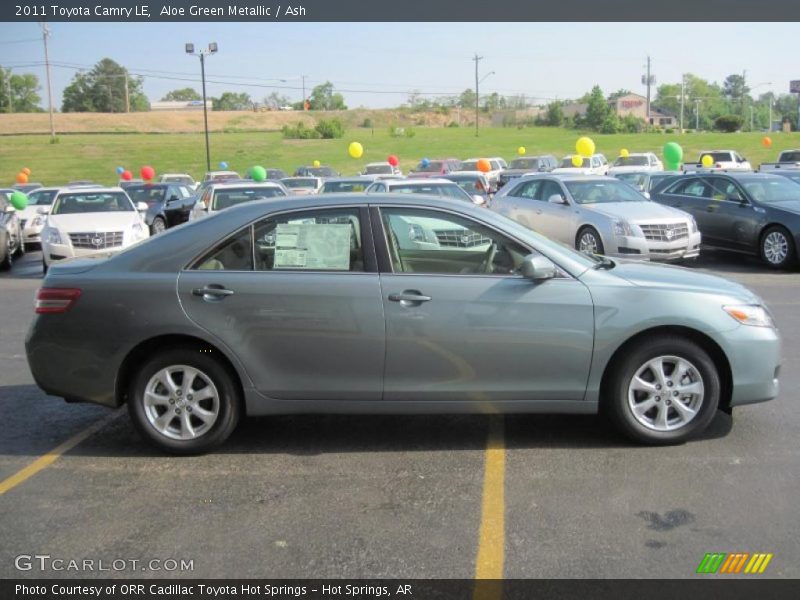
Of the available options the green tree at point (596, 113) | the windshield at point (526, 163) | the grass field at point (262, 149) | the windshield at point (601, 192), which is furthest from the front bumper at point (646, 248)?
the green tree at point (596, 113)

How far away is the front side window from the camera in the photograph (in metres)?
5.17

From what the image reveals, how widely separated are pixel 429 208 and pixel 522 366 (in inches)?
45.0

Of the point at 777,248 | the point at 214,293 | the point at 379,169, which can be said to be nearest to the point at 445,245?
the point at 214,293

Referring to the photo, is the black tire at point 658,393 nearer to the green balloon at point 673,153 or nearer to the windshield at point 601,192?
the windshield at point 601,192

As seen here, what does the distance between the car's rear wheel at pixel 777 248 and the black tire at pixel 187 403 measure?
458 inches

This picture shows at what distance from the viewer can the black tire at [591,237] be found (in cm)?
1399

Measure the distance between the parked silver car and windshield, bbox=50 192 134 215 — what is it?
24.9 feet

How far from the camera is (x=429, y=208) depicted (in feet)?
17.1

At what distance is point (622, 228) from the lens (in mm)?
13648

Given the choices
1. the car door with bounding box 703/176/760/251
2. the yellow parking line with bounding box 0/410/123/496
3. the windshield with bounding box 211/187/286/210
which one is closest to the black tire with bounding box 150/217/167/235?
the windshield with bounding box 211/187/286/210

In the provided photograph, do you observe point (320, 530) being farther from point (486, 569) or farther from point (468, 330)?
point (468, 330)

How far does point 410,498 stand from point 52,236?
1212 cm

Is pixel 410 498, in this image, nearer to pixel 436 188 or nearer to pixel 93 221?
pixel 93 221
